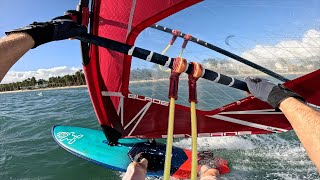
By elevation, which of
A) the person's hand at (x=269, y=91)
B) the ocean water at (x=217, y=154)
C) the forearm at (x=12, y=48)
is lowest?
the ocean water at (x=217, y=154)

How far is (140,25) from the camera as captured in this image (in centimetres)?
475

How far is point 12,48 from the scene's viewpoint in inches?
72.1

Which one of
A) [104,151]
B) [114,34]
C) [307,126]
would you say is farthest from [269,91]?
[104,151]

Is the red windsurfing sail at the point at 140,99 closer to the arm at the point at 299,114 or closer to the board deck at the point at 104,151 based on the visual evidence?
the board deck at the point at 104,151

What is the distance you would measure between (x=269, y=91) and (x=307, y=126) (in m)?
1.03

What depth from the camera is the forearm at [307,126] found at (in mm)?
1453

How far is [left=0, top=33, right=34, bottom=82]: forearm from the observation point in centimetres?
172

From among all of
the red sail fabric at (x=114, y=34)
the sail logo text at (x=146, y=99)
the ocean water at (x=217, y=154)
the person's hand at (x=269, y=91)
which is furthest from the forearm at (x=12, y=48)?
the ocean water at (x=217, y=154)

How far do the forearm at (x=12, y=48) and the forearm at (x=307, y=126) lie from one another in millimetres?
1773

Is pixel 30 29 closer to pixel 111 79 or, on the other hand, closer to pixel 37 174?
pixel 111 79

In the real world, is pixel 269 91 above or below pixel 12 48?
below

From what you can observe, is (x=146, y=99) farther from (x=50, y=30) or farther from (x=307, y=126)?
(x=307, y=126)

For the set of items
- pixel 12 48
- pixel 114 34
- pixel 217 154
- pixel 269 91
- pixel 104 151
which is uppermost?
pixel 114 34

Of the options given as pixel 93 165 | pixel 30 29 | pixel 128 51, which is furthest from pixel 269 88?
pixel 93 165
